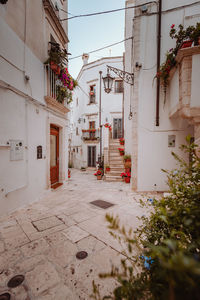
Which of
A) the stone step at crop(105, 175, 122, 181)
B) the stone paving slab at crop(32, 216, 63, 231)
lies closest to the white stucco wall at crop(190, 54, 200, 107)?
the stone paving slab at crop(32, 216, 63, 231)

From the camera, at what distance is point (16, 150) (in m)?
3.53

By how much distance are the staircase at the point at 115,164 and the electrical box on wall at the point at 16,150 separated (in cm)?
465

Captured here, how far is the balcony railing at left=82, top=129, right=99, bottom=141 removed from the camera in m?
13.9

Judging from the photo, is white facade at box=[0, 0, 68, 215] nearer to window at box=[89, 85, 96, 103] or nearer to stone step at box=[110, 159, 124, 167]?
stone step at box=[110, 159, 124, 167]

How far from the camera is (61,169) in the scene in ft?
21.0

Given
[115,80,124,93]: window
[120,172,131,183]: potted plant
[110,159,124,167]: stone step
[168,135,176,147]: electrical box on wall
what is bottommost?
[120,172,131,183]: potted plant

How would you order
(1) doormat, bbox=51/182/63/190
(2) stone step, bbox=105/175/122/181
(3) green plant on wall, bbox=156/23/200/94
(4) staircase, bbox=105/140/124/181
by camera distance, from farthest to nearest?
(4) staircase, bbox=105/140/124/181, (2) stone step, bbox=105/175/122/181, (1) doormat, bbox=51/182/63/190, (3) green plant on wall, bbox=156/23/200/94

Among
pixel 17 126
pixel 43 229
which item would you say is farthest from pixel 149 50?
pixel 43 229

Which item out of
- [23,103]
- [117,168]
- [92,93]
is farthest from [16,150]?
[92,93]

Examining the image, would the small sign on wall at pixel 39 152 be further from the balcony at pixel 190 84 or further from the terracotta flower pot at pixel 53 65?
the balcony at pixel 190 84

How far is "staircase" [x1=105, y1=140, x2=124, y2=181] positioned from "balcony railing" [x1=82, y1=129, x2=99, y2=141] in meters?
3.17

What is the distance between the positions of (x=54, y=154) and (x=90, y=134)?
845cm

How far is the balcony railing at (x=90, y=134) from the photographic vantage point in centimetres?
1386

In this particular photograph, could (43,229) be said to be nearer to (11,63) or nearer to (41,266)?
(41,266)
